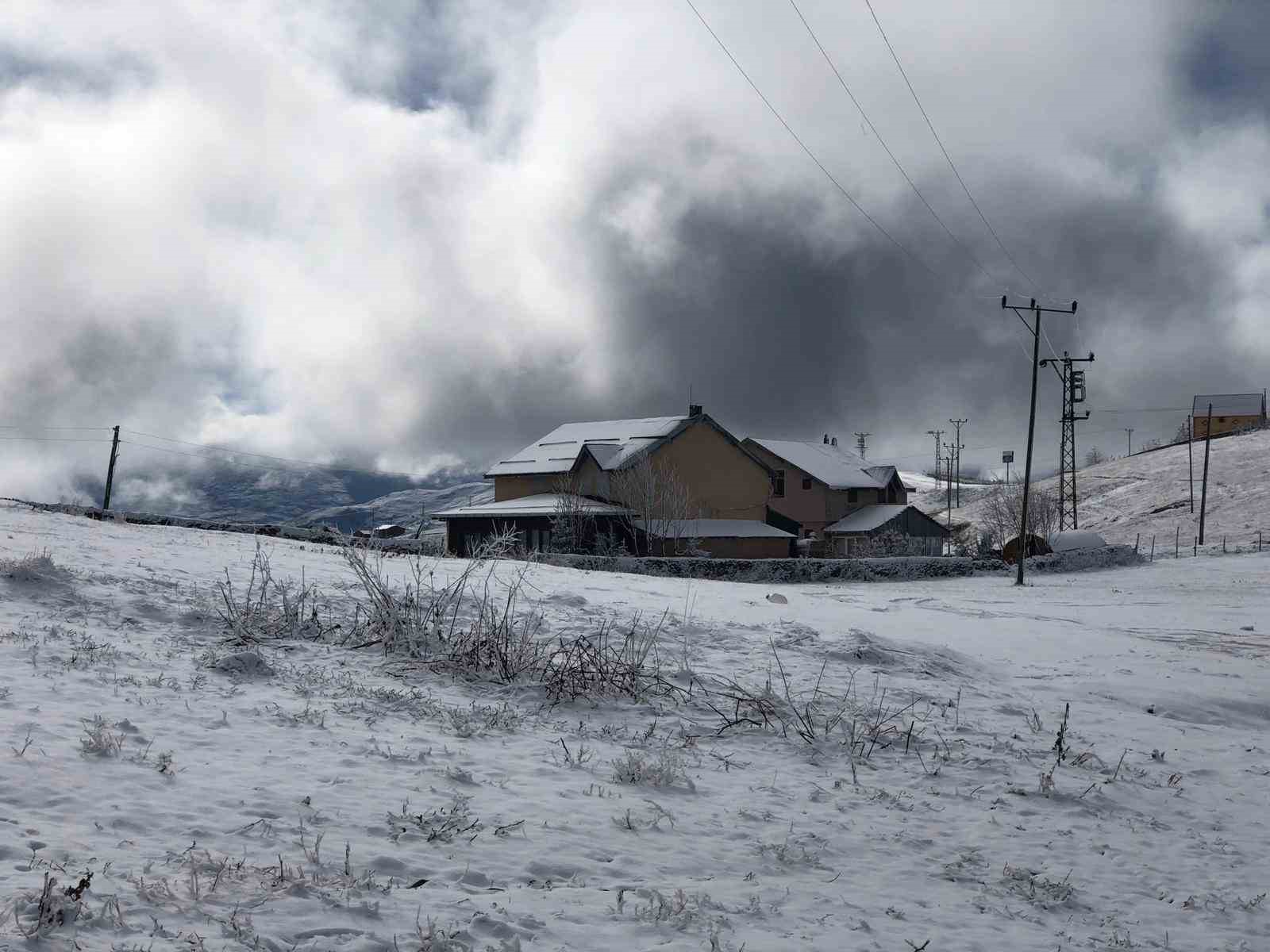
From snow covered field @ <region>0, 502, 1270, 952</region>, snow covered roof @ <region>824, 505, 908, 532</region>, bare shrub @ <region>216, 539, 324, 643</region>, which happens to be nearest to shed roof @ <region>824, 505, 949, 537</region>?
snow covered roof @ <region>824, 505, 908, 532</region>

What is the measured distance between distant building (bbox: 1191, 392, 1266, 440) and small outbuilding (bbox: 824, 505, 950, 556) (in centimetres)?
5828

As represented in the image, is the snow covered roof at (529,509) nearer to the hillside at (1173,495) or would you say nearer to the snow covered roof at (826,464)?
the snow covered roof at (826,464)

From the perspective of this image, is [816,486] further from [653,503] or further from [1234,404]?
[1234,404]

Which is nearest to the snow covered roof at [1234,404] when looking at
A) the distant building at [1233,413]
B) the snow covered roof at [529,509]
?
the distant building at [1233,413]

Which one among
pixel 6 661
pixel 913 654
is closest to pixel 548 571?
pixel 913 654

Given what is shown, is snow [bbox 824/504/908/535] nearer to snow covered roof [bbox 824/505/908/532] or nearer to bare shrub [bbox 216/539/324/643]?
snow covered roof [bbox 824/505/908/532]

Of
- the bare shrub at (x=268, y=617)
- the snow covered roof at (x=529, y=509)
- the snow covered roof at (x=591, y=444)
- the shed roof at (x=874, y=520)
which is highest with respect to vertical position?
the snow covered roof at (x=591, y=444)

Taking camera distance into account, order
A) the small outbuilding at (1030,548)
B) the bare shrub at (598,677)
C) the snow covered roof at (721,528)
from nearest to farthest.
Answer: the bare shrub at (598,677)
the snow covered roof at (721,528)
the small outbuilding at (1030,548)

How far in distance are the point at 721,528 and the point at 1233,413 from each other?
8756cm

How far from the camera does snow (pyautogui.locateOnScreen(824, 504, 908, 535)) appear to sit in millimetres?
58822

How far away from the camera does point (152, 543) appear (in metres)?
16.4

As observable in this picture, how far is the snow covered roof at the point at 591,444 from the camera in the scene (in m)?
45.2

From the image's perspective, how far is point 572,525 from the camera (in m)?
41.1

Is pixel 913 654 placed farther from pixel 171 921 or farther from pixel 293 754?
pixel 171 921
